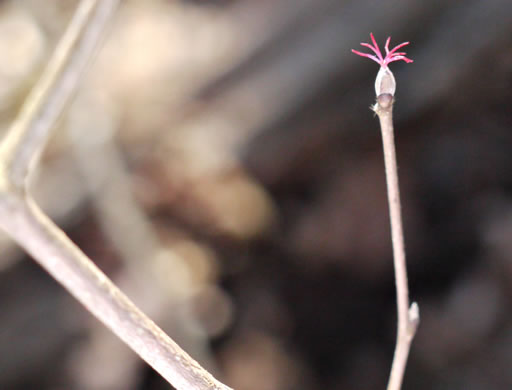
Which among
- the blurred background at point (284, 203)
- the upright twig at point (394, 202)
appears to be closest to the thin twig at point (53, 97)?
the upright twig at point (394, 202)

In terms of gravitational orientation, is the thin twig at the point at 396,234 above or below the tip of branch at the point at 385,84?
below

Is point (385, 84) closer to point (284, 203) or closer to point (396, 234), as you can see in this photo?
point (396, 234)

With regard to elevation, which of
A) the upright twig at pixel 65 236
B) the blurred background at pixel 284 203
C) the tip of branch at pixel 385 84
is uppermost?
the tip of branch at pixel 385 84

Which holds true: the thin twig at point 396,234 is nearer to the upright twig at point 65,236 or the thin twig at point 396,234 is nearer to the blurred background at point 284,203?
the upright twig at point 65,236

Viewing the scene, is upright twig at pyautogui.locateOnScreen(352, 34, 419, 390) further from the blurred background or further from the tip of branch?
the blurred background

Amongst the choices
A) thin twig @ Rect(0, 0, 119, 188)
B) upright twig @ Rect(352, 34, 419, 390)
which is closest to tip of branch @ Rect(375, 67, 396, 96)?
upright twig @ Rect(352, 34, 419, 390)

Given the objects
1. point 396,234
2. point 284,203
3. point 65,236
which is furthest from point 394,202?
point 284,203

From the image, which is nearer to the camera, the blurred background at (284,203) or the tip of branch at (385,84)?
the tip of branch at (385,84)
